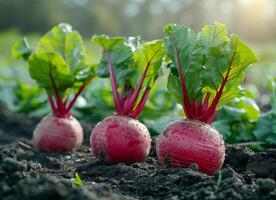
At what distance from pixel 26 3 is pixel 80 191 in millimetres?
45718

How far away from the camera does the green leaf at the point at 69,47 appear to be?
13.4 feet

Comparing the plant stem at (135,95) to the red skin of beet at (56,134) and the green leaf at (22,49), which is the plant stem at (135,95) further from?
the green leaf at (22,49)

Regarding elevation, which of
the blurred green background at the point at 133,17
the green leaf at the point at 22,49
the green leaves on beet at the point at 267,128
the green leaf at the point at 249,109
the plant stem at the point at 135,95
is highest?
the blurred green background at the point at 133,17

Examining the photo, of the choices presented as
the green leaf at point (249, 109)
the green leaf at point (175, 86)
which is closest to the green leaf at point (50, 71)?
the green leaf at point (175, 86)

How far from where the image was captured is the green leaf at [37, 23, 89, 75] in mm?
4074

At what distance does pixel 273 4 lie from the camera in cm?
4956

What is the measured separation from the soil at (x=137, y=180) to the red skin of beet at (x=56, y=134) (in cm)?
12

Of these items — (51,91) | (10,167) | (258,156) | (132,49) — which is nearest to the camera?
(10,167)

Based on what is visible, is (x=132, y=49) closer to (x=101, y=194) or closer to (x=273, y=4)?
(x=101, y=194)

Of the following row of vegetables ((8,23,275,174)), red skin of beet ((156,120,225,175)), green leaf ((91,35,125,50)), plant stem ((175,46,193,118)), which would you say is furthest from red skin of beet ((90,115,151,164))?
green leaf ((91,35,125,50))

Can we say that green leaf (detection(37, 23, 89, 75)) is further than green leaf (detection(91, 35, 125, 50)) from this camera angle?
Yes

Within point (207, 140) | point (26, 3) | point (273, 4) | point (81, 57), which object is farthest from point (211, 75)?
point (273, 4)

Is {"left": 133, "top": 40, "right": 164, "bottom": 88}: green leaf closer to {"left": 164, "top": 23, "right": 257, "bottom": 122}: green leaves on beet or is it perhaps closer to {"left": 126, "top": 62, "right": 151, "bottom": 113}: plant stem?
{"left": 126, "top": 62, "right": 151, "bottom": 113}: plant stem

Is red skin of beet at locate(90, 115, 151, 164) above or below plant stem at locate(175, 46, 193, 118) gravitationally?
below
